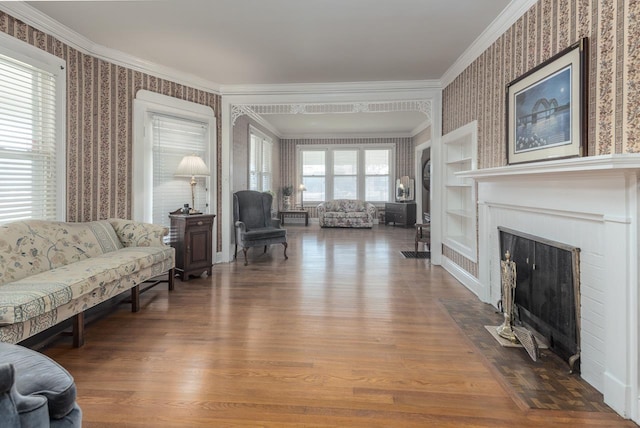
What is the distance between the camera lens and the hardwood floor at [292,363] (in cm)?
165

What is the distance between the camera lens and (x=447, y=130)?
4.66 m

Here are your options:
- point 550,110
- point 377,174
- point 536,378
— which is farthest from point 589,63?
point 377,174

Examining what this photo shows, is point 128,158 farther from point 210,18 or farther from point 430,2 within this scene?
point 430,2

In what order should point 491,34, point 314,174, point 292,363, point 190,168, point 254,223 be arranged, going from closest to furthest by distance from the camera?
point 292,363 < point 491,34 < point 190,168 < point 254,223 < point 314,174

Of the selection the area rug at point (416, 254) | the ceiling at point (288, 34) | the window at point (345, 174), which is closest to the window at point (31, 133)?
the ceiling at point (288, 34)

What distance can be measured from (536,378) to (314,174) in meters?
8.92

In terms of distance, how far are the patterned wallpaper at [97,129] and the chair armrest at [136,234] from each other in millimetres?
324

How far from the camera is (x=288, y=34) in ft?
11.0

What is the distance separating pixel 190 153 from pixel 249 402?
375cm

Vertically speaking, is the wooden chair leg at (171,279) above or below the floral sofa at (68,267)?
below

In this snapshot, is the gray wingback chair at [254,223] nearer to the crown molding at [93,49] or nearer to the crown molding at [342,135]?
the crown molding at [93,49]

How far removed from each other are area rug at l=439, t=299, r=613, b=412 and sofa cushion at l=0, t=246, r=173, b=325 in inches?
107

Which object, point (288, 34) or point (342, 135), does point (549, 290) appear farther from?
point (342, 135)

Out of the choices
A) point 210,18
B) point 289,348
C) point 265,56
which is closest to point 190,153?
point 265,56
